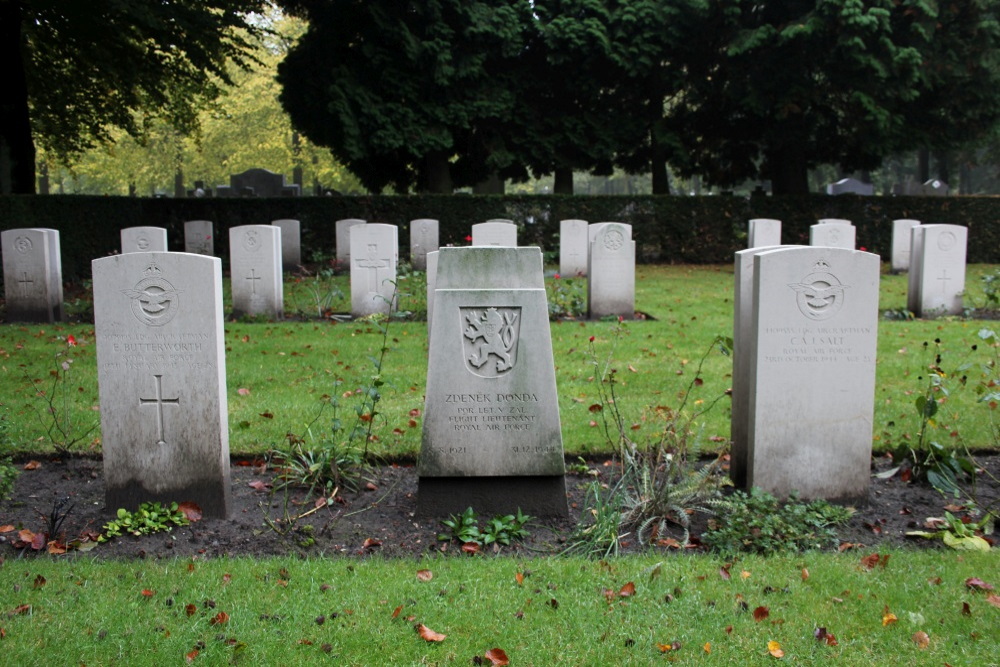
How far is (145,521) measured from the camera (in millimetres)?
4758

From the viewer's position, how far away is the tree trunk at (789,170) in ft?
79.5

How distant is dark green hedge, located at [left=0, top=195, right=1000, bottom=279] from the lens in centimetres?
2122

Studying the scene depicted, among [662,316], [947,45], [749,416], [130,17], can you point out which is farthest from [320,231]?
[749,416]

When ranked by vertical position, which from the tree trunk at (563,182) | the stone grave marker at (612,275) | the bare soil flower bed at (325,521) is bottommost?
the bare soil flower bed at (325,521)

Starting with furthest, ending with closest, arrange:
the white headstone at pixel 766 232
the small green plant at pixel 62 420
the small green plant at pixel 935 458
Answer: the white headstone at pixel 766 232, the small green plant at pixel 62 420, the small green plant at pixel 935 458

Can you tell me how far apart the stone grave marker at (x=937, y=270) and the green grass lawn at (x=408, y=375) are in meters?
0.62

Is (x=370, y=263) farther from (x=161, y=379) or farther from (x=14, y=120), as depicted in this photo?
(x=14, y=120)

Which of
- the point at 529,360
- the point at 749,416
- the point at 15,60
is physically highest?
the point at 15,60

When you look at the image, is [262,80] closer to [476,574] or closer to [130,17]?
[130,17]

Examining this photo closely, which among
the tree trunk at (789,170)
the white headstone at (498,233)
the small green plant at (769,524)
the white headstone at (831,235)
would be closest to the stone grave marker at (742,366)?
the small green plant at (769,524)

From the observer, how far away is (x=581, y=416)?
22.5 ft

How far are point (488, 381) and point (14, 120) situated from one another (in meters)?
16.6

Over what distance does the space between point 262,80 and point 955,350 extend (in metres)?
32.8

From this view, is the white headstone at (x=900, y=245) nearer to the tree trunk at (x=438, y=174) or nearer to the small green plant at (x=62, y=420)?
the tree trunk at (x=438, y=174)
